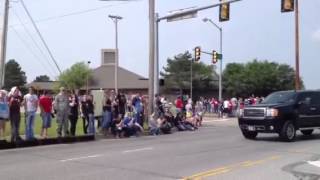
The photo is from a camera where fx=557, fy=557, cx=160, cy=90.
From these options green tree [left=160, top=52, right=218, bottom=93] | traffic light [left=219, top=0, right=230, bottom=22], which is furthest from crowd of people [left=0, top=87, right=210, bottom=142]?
green tree [left=160, top=52, right=218, bottom=93]

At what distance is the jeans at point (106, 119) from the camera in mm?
23234

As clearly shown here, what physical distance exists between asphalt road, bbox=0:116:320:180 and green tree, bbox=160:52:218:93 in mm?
74722

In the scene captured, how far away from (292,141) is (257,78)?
79.2 m

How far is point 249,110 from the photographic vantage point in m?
21.8

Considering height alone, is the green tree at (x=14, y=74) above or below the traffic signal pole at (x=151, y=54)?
above

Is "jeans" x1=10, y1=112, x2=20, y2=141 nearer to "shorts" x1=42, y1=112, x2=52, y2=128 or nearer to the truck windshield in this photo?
"shorts" x1=42, y1=112, x2=52, y2=128

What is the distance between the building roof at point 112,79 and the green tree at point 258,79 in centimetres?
1683

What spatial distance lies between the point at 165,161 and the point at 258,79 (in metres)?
87.0

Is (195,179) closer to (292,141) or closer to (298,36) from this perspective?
(292,141)

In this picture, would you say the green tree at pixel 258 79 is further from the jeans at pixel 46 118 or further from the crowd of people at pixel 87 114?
the jeans at pixel 46 118

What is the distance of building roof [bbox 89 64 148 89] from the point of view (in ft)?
296

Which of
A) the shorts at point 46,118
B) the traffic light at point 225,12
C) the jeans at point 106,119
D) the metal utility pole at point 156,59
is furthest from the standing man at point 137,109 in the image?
the traffic light at point 225,12

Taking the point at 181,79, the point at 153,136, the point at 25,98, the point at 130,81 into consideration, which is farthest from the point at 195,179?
the point at 181,79

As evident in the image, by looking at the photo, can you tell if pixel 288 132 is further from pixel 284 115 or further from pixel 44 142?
pixel 44 142
